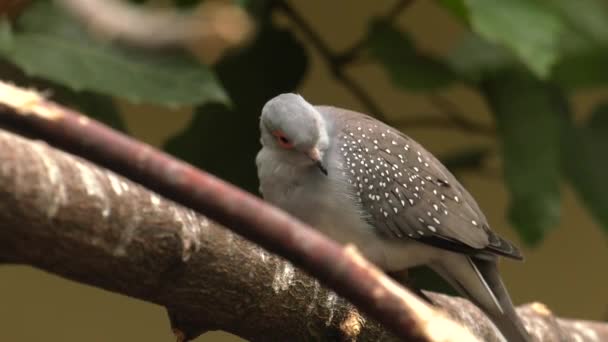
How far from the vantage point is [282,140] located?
5.15 feet

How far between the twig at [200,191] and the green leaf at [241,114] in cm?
126

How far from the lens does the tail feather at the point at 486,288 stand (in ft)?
5.61

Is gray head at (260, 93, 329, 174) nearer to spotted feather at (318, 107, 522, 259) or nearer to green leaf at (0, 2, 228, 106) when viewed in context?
spotted feather at (318, 107, 522, 259)

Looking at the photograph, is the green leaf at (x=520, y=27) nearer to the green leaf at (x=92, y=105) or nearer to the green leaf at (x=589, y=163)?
the green leaf at (x=589, y=163)

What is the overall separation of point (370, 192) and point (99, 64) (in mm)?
626

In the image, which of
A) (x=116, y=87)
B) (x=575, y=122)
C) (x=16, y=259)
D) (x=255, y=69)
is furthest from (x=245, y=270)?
(x=575, y=122)

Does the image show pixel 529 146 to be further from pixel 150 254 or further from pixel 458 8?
pixel 150 254

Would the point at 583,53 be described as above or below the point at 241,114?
above

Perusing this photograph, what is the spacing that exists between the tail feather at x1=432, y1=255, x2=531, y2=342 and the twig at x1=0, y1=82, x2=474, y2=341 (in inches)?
31.6

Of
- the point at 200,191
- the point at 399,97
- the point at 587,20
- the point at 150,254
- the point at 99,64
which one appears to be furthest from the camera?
the point at 399,97

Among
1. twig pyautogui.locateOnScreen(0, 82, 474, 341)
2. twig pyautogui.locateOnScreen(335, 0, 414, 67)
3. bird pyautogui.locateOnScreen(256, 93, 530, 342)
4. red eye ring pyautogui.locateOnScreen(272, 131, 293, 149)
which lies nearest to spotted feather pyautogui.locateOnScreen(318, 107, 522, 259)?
bird pyautogui.locateOnScreen(256, 93, 530, 342)

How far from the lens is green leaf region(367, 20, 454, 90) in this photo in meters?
2.45

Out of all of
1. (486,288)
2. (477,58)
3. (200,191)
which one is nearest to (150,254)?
(200,191)

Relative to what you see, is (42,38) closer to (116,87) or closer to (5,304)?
(116,87)
